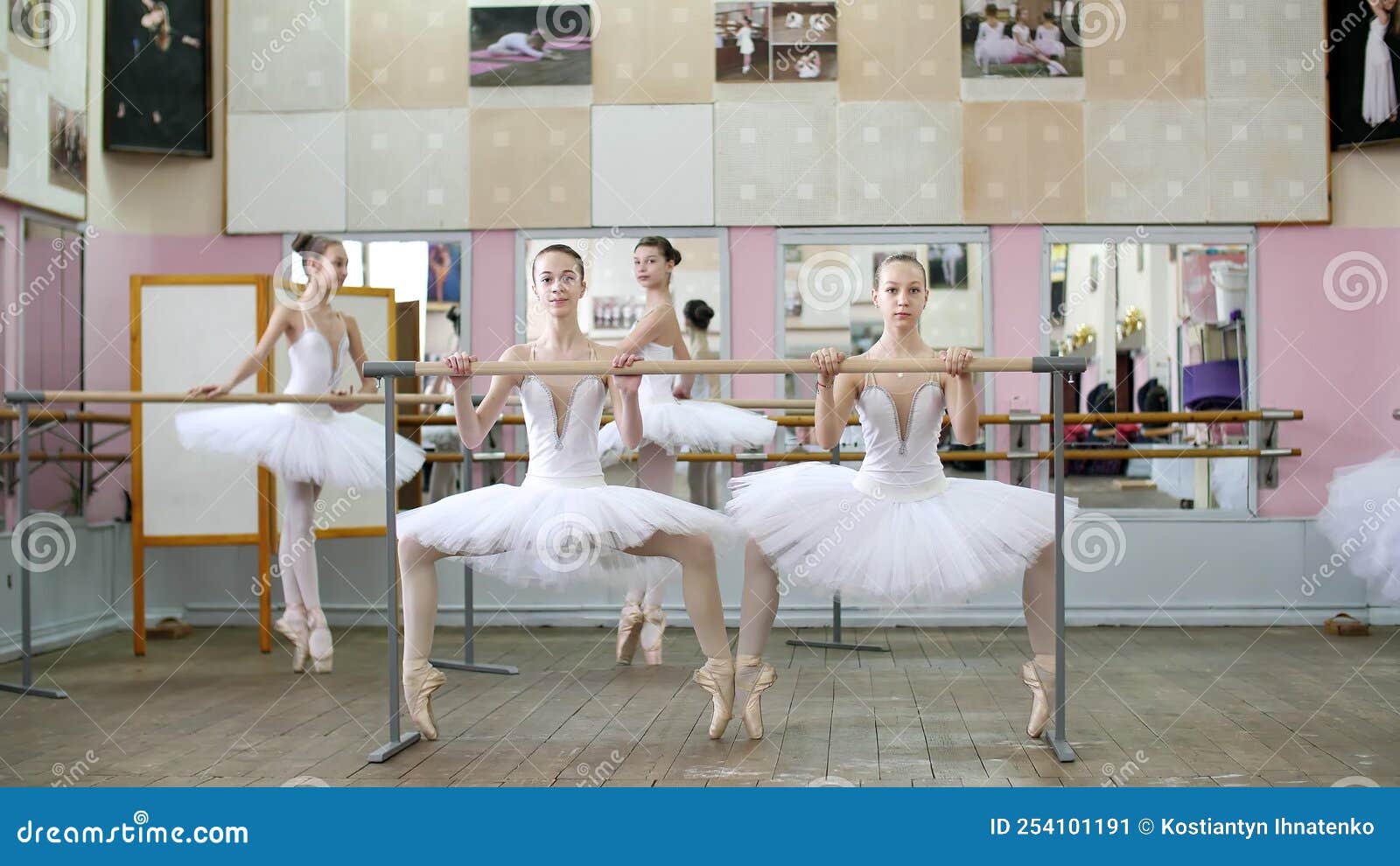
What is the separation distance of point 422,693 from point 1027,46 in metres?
4.72

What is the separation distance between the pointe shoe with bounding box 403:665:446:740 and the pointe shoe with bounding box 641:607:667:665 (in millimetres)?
1679

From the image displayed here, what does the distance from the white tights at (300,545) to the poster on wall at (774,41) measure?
307 centimetres

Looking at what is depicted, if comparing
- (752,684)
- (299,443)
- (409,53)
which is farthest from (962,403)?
(409,53)

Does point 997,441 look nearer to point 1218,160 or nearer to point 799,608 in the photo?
point 799,608

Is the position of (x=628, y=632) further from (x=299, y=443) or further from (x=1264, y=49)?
(x=1264, y=49)

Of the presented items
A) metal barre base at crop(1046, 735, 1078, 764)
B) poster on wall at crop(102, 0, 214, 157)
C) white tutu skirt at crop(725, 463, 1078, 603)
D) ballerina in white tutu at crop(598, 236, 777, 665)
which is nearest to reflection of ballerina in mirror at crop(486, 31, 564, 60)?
poster on wall at crop(102, 0, 214, 157)

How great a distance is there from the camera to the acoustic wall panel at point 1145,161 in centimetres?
664

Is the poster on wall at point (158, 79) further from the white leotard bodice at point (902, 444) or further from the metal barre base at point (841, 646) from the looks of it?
the white leotard bodice at point (902, 444)

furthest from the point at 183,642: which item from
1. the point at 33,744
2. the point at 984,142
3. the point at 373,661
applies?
the point at 984,142

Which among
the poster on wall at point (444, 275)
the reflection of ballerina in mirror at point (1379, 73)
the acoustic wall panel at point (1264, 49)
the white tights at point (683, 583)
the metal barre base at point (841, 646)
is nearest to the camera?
the white tights at point (683, 583)

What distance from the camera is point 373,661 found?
5473mm

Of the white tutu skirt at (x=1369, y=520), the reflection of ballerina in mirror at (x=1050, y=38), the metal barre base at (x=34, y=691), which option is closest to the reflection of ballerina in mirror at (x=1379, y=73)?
the reflection of ballerina in mirror at (x=1050, y=38)

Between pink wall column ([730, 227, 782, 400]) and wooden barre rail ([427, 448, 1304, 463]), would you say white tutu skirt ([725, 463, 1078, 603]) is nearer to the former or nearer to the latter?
wooden barre rail ([427, 448, 1304, 463])

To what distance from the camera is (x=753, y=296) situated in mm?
6781
